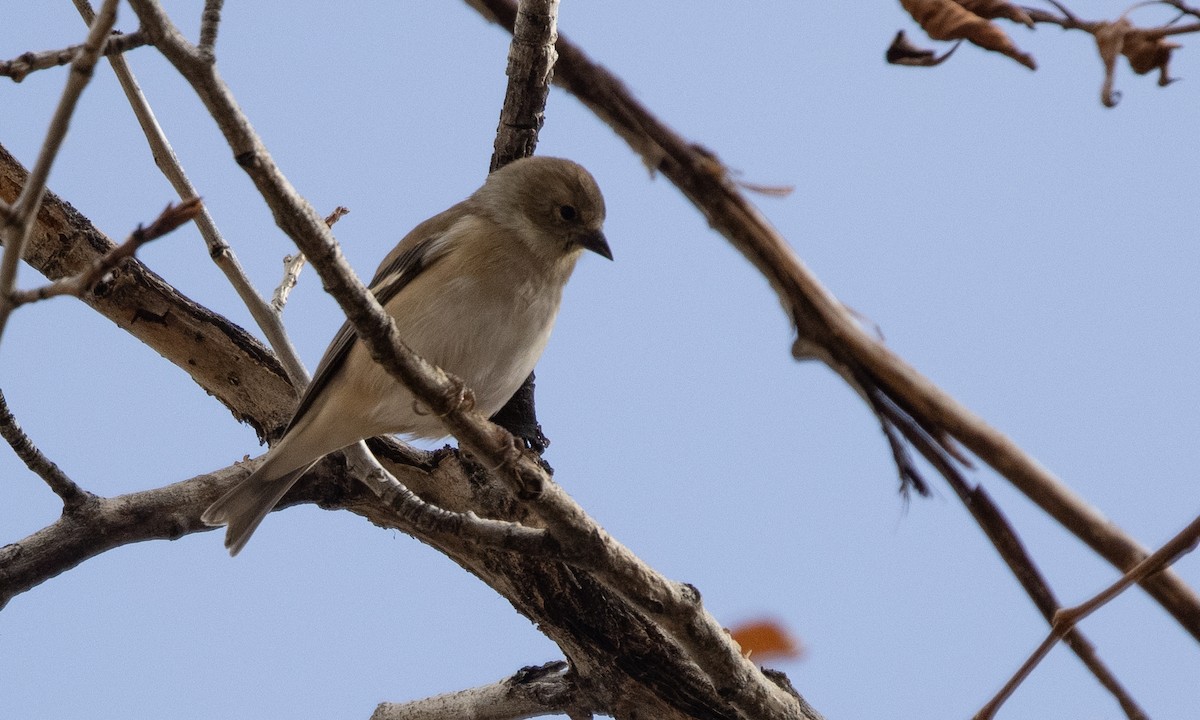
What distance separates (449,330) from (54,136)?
10.1 feet

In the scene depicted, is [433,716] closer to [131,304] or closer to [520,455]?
[520,455]

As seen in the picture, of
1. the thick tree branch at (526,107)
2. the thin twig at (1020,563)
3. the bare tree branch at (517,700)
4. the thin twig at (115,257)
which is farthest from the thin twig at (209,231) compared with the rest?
the thin twig at (1020,563)

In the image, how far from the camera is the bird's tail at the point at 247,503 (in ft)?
15.3

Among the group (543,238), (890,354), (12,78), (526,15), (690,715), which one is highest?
(526,15)

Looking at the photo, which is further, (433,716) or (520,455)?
(433,716)

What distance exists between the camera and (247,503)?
4695mm

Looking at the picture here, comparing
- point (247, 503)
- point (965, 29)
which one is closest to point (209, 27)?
point (965, 29)

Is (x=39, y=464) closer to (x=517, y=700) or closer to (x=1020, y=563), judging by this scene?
(x=517, y=700)

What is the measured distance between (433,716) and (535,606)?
0.72 meters

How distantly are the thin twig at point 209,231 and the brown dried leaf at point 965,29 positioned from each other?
7.52 ft

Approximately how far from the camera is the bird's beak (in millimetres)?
5176

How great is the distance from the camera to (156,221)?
5.89 feet

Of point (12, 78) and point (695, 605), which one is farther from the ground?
point (12, 78)

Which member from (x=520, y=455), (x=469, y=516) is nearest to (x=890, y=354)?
(x=520, y=455)
